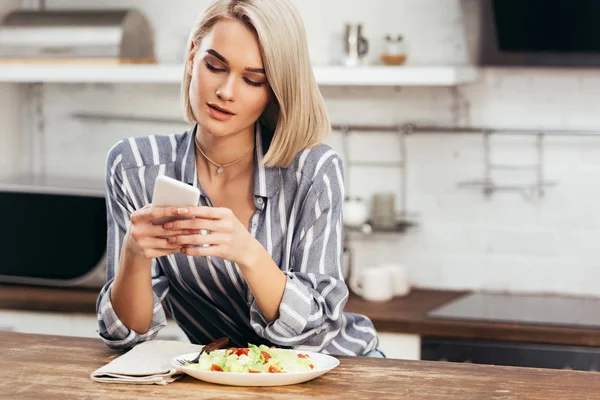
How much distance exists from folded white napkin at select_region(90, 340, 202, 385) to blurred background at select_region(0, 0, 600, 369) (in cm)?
152

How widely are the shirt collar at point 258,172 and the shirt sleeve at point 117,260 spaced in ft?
Answer: 0.43

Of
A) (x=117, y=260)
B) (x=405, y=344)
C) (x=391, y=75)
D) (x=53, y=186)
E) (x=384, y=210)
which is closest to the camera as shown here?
(x=117, y=260)

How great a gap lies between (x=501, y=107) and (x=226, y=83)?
1.93 m

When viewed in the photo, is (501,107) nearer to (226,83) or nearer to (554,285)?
(554,285)

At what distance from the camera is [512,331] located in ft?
9.80

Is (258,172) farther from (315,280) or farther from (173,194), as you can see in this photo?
(173,194)

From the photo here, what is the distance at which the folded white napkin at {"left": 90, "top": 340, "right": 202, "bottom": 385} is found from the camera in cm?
164

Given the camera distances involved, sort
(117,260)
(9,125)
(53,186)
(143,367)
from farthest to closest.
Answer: (9,125) → (53,186) → (117,260) → (143,367)

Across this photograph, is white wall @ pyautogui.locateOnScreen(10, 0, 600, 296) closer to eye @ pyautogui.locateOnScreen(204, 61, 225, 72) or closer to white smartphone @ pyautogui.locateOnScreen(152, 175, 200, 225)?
eye @ pyautogui.locateOnScreen(204, 61, 225, 72)

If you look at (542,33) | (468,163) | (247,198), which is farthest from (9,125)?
(247,198)

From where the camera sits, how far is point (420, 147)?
11.9 feet

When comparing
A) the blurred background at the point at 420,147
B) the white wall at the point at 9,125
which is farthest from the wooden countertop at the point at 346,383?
the white wall at the point at 9,125

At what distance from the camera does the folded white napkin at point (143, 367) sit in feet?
5.39

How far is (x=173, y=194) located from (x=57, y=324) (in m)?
1.94
